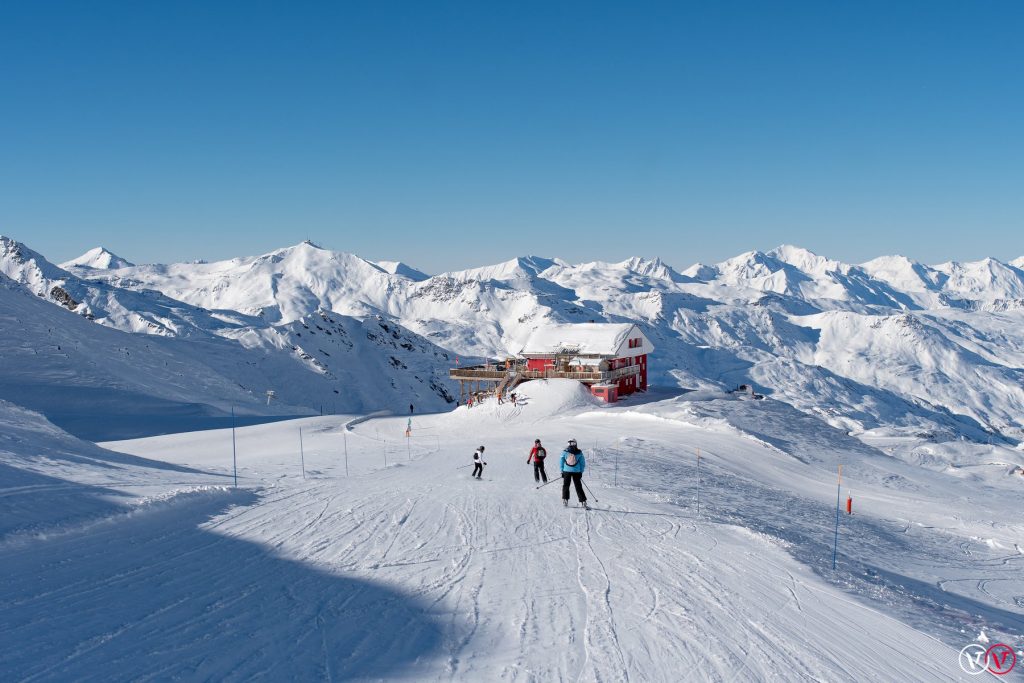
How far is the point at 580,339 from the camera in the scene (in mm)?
57031

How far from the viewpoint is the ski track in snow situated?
7.71m

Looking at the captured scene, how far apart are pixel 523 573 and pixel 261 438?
28.8 metres

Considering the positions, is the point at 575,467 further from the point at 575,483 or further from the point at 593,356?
the point at 593,356

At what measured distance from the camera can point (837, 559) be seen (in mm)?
14477

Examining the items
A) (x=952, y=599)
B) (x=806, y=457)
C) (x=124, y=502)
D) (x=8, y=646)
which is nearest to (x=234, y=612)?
(x=8, y=646)

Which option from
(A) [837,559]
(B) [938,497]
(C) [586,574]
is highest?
(C) [586,574]

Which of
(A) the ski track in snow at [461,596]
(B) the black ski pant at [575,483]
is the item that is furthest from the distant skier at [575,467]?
(A) the ski track in snow at [461,596]

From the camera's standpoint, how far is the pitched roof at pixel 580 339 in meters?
55.3

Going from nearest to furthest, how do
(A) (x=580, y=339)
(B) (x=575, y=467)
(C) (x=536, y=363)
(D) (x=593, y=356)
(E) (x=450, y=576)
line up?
(E) (x=450, y=576) → (B) (x=575, y=467) → (D) (x=593, y=356) → (C) (x=536, y=363) → (A) (x=580, y=339)

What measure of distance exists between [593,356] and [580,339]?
126 inches

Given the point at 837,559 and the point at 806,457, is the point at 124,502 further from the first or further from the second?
the point at 806,457
